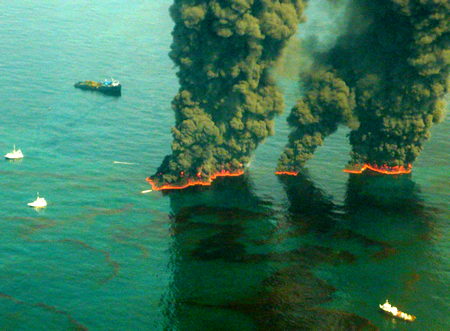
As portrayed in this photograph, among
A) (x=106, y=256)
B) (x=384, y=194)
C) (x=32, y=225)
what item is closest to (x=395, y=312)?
(x=106, y=256)

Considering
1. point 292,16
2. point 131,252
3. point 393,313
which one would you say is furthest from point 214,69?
point 393,313

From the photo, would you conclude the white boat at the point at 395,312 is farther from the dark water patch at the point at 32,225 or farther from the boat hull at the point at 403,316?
the dark water patch at the point at 32,225

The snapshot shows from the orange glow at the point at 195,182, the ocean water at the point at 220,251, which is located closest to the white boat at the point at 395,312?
the ocean water at the point at 220,251

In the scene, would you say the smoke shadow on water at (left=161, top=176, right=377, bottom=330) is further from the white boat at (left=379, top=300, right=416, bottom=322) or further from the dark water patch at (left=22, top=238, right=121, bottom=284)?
the dark water patch at (left=22, top=238, right=121, bottom=284)

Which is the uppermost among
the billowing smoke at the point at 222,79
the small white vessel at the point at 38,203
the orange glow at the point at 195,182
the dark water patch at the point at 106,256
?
the billowing smoke at the point at 222,79

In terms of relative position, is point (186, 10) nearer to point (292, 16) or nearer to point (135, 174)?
point (292, 16)

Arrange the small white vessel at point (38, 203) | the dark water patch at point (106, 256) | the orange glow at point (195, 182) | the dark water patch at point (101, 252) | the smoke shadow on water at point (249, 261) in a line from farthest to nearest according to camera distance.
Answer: the orange glow at point (195, 182)
the small white vessel at point (38, 203)
the dark water patch at point (101, 252)
the dark water patch at point (106, 256)
the smoke shadow on water at point (249, 261)
